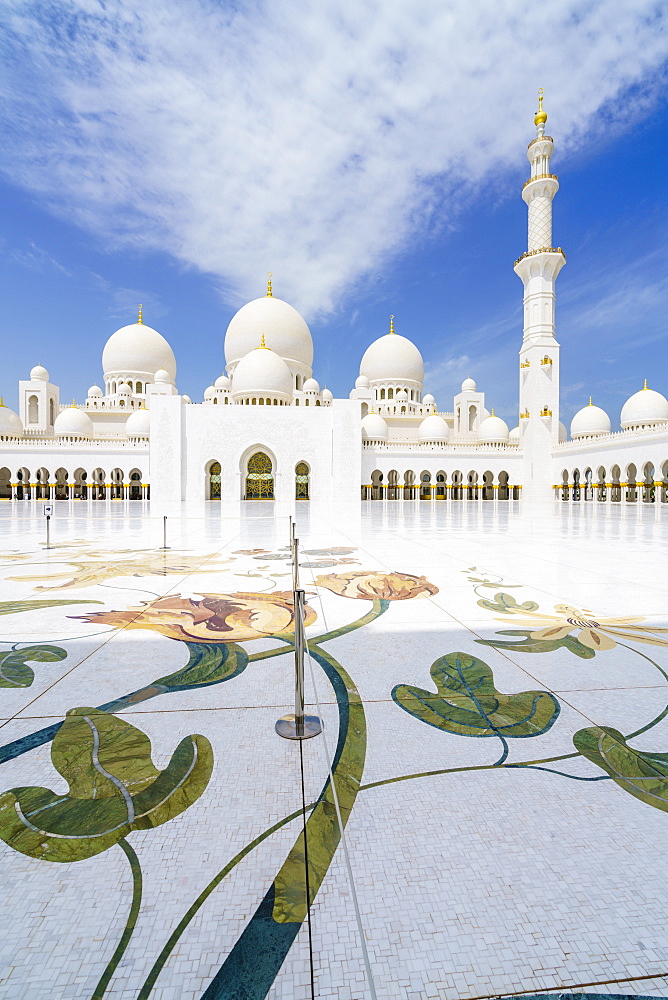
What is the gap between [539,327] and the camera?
2633 cm

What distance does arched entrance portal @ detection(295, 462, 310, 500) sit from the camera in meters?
23.6

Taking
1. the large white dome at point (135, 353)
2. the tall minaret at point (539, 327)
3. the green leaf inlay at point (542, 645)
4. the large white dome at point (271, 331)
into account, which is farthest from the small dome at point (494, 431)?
the green leaf inlay at point (542, 645)

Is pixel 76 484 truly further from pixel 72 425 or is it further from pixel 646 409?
pixel 646 409

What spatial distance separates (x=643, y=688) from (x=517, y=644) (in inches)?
22.6

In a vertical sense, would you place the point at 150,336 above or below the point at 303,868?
above

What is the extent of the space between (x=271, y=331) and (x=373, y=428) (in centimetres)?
822

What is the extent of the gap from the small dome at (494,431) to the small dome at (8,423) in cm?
2668

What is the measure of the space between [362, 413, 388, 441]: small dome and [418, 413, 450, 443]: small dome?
2513 mm

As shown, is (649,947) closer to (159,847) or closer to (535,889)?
(535,889)

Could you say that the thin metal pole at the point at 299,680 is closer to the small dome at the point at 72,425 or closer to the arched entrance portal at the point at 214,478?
the arched entrance portal at the point at 214,478

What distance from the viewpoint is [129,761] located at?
1.39 m

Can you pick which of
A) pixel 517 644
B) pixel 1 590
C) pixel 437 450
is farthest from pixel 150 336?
pixel 517 644

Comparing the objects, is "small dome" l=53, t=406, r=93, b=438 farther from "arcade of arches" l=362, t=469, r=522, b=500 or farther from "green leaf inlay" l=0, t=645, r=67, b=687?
"green leaf inlay" l=0, t=645, r=67, b=687

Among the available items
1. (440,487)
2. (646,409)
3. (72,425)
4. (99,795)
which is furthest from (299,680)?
(72,425)
